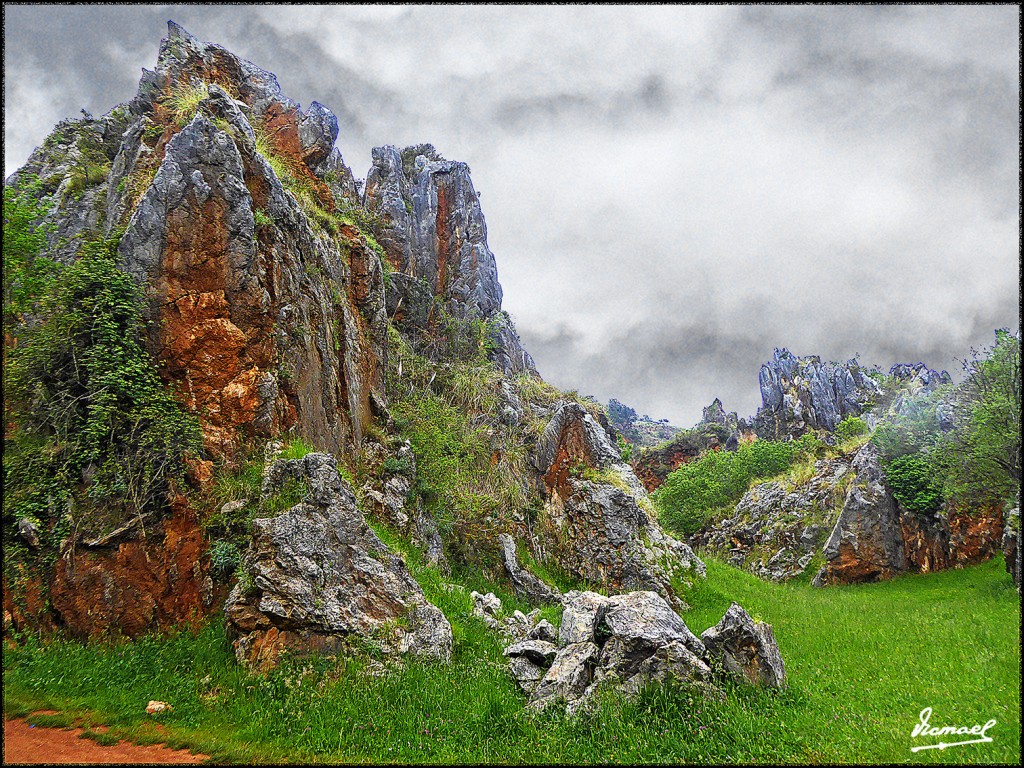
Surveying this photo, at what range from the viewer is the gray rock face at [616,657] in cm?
933

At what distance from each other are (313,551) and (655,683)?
8218 mm

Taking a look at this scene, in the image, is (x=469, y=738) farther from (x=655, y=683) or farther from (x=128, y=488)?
(x=128, y=488)

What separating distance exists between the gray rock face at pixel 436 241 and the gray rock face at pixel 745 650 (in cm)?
2359

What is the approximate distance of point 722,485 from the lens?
51750mm

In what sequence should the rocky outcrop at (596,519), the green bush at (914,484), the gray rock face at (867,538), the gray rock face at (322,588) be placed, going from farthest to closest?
the gray rock face at (867,538)
the green bush at (914,484)
the rocky outcrop at (596,519)
the gray rock face at (322,588)

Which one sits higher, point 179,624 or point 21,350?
point 21,350

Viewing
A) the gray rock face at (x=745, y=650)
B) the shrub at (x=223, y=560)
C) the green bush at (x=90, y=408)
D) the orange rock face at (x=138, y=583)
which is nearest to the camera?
the gray rock face at (x=745, y=650)

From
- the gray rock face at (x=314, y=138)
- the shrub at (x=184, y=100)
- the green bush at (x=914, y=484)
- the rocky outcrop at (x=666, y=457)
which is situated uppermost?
the gray rock face at (x=314, y=138)

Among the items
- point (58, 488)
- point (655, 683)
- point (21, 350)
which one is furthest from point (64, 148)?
point (655, 683)

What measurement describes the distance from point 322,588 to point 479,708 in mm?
4607

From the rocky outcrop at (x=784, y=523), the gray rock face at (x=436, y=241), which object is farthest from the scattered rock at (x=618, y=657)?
the rocky outcrop at (x=784, y=523)

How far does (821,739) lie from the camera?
24.3 feet

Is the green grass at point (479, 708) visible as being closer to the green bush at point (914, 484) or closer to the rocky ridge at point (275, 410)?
the rocky ridge at point (275, 410)

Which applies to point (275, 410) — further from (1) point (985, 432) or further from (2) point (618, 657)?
(1) point (985, 432)
